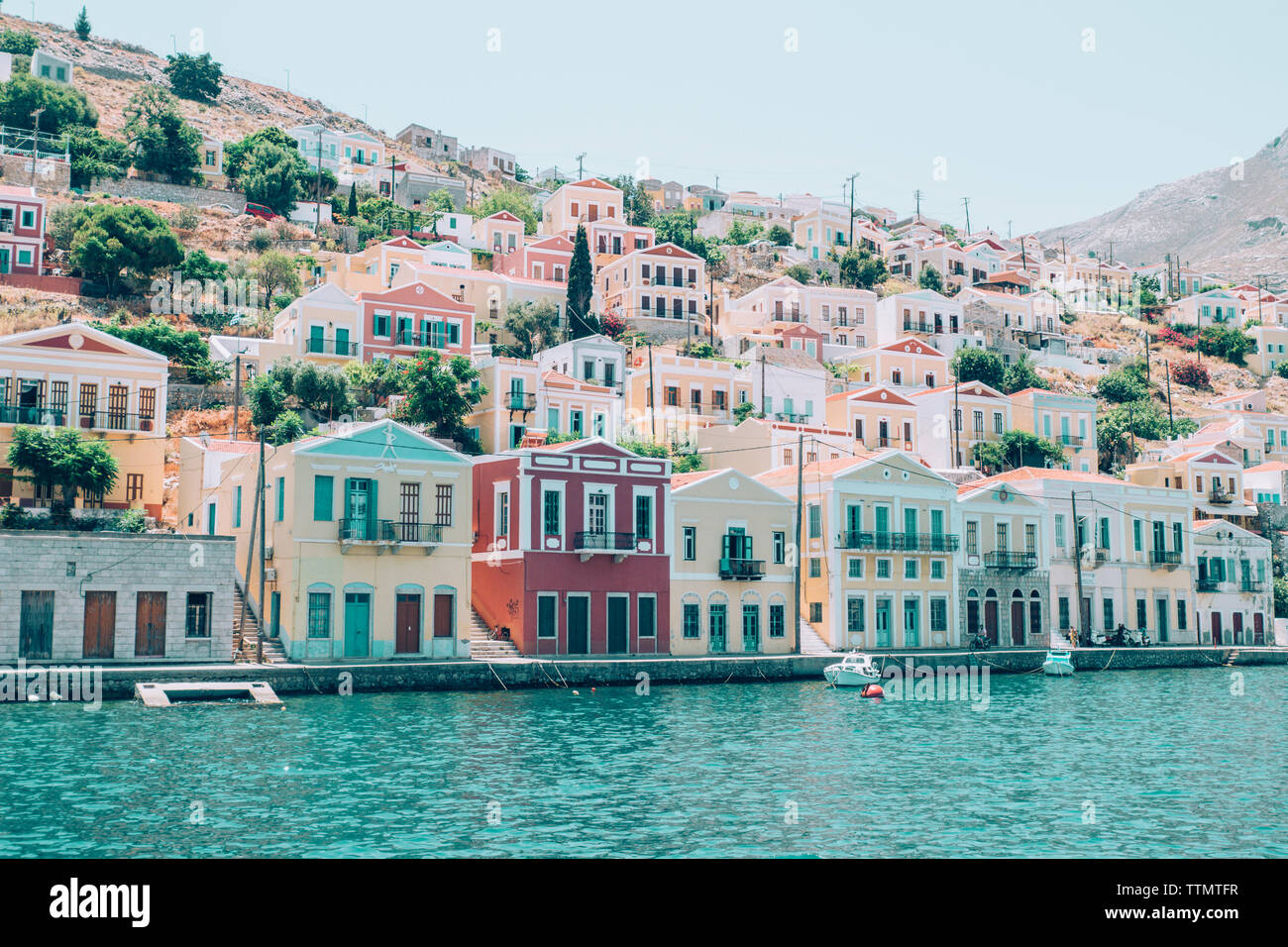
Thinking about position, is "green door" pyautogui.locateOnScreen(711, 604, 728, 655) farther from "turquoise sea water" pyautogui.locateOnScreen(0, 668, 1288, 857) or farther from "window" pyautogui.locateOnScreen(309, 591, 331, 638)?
"window" pyautogui.locateOnScreen(309, 591, 331, 638)

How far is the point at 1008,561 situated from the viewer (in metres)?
59.0

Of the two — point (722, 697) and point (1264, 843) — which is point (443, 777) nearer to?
point (1264, 843)

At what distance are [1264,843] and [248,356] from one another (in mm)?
56391

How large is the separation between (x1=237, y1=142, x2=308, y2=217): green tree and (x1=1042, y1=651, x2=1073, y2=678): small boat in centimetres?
7829

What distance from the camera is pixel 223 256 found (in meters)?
91.8

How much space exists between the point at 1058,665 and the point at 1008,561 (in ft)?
25.7

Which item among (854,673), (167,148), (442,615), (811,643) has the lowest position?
(854,673)

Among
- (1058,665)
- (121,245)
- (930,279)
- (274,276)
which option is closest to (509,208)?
(274,276)

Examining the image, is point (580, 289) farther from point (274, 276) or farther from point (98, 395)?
point (98, 395)

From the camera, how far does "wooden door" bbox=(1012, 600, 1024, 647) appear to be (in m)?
59.3

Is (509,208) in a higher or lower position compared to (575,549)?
higher

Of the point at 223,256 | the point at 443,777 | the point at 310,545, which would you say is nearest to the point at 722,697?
the point at 310,545

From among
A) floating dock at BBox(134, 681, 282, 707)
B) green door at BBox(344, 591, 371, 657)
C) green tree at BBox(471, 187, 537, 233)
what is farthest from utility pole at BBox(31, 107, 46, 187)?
floating dock at BBox(134, 681, 282, 707)

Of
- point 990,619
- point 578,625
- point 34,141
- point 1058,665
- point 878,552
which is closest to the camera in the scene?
point 578,625
